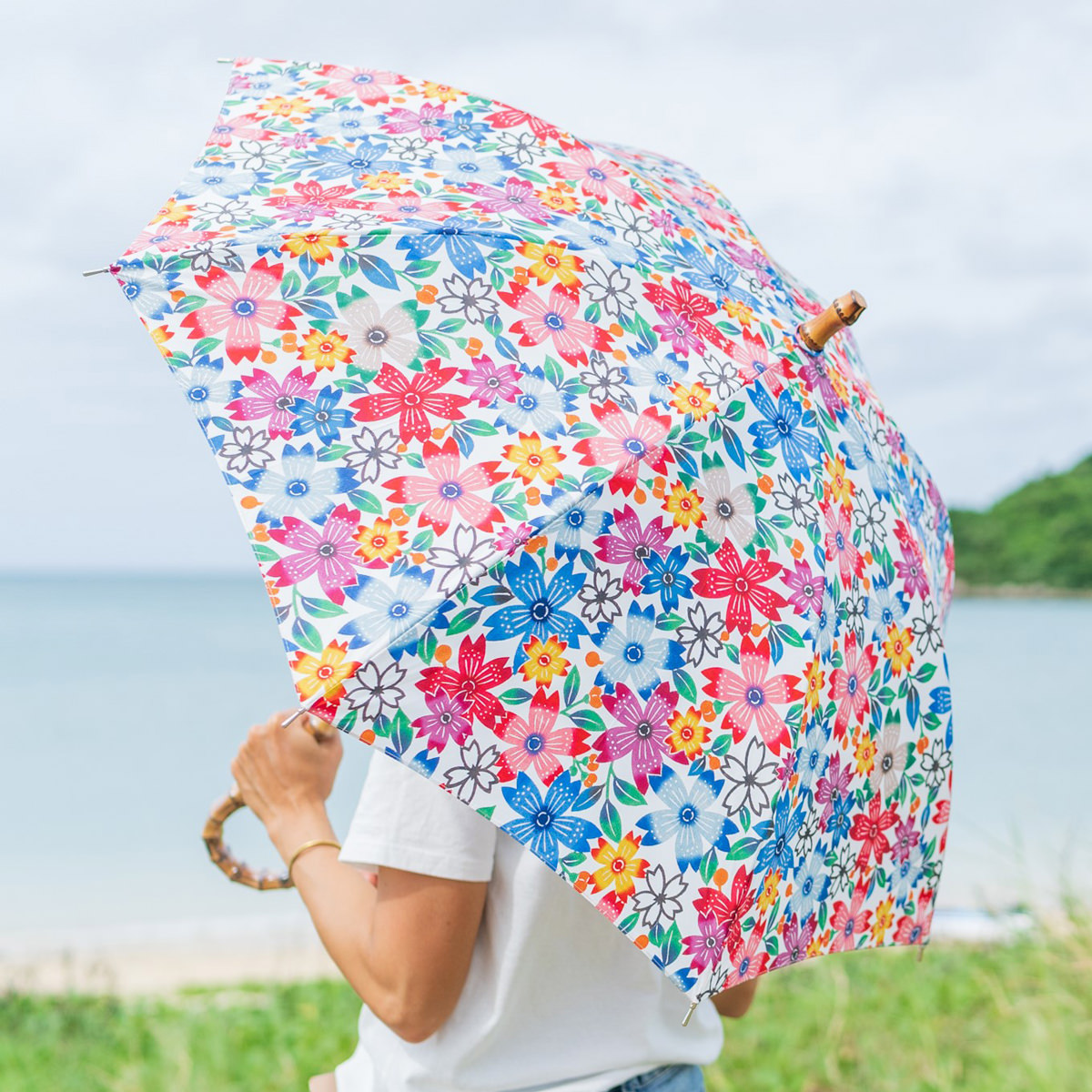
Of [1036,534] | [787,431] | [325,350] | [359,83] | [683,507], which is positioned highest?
[1036,534]

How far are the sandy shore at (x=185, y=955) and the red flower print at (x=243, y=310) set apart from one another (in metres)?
4.84

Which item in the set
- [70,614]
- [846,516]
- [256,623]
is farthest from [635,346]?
[70,614]

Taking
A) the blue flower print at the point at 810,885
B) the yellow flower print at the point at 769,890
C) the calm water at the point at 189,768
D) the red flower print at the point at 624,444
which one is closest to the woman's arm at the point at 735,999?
the blue flower print at the point at 810,885

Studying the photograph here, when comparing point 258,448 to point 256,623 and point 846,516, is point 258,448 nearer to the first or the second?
point 846,516

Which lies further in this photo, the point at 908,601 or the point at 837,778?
the point at 908,601

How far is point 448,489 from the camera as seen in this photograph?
1.29 m

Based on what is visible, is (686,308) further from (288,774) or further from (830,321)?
(288,774)

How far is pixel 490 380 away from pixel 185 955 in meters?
7.39

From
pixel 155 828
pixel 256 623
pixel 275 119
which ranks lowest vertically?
pixel 155 828

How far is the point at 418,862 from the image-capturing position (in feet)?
4.50

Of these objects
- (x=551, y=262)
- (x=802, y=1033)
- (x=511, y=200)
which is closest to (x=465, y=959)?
(x=551, y=262)

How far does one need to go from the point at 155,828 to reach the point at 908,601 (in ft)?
47.3

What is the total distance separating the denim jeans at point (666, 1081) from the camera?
5.02 ft

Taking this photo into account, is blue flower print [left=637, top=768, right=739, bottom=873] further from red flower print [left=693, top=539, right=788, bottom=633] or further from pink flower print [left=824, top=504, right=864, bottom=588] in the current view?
pink flower print [left=824, top=504, right=864, bottom=588]
